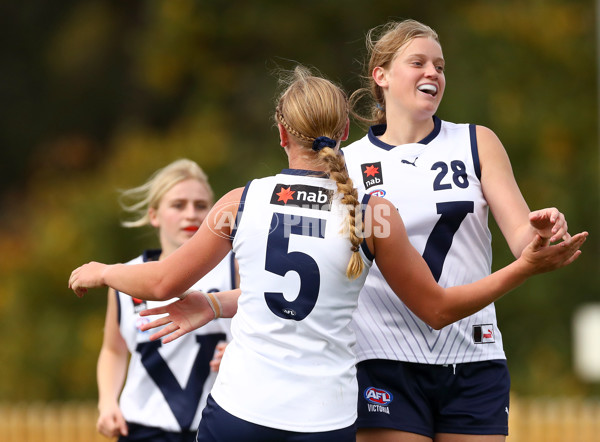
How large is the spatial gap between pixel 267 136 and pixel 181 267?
38.1 feet

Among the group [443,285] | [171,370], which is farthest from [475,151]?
[171,370]

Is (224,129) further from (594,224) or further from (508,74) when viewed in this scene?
(594,224)

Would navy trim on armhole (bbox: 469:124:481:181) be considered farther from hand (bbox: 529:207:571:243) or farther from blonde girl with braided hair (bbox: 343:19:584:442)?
hand (bbox: 529:207:571:243)

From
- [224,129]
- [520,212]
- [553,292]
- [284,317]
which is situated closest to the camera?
[284,317]

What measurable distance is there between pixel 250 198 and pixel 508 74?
32.4 feet

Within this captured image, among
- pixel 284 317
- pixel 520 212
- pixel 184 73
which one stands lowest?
pixel 284 317

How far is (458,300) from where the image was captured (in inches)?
114

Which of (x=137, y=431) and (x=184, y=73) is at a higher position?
(x=184, y=73)

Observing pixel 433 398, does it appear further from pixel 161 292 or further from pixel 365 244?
pixel 161 292

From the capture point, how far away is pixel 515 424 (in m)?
7.21

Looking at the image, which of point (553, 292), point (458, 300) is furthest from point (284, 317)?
point (553, 292)

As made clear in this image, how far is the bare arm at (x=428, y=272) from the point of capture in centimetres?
275

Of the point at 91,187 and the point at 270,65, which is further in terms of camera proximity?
the point at 270,65

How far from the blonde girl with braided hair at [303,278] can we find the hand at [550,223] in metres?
0.06
